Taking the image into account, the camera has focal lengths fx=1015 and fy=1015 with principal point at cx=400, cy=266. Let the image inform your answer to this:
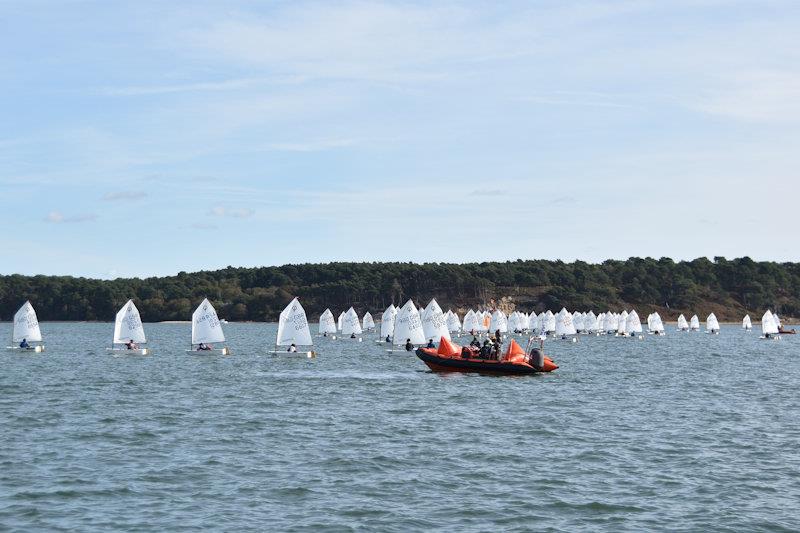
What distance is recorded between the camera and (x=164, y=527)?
2472cm

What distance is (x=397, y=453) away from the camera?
35281mm

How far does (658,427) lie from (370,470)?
15660mm

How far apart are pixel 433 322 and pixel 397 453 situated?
1771 inches

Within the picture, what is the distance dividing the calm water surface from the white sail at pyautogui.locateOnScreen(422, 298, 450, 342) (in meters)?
12.3

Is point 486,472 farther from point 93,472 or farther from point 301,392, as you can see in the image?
point 301,392

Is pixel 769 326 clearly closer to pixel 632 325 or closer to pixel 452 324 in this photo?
pixel 632 325

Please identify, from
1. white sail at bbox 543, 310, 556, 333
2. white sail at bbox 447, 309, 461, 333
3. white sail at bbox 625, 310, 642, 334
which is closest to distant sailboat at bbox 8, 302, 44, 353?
white sail at bbox 447, 309, 461, 333

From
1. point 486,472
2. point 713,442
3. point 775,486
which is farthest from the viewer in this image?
point 713,442

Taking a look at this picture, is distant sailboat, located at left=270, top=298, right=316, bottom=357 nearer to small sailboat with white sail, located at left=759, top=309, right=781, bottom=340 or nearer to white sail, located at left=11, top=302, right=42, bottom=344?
white sail, located at left=11, top=302, right=42, bottom=344

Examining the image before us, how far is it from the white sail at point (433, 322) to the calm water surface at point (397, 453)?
12275 mm

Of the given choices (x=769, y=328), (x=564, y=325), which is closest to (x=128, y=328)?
(x=564, y=325)

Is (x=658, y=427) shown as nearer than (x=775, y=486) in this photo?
No

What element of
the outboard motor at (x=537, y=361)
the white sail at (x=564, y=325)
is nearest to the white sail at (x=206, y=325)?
the outboard motor at (x=537, y=361)

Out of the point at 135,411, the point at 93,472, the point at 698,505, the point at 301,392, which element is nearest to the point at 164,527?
the point at 93,472
